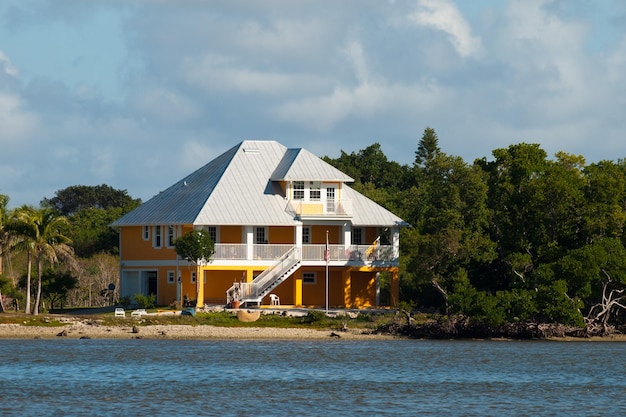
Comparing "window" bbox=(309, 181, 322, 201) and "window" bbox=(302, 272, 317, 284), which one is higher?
"window" bbox=(309, 181, 322, 201)

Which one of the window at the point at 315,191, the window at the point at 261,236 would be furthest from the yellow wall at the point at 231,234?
the window at the point at 315,191

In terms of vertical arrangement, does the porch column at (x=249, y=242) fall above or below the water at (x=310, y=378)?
above

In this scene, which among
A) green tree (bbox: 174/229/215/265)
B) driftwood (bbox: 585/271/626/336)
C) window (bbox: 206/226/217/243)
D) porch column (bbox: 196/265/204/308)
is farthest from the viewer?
window (bbox: 206/226/217/243)

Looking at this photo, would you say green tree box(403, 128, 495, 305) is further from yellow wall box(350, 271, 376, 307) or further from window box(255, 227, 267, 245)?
window box(255, 227, 267, 245)

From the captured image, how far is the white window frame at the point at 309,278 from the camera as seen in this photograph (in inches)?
2761

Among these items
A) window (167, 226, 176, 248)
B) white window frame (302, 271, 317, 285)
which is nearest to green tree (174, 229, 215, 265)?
window (167, 226, 176, 248)

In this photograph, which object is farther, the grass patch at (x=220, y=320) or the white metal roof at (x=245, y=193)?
the white metal roof at (x=245, y=193)

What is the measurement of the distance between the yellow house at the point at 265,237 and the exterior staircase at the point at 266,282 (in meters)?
0.05

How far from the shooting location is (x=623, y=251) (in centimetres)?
5744

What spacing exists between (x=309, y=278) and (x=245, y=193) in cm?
593

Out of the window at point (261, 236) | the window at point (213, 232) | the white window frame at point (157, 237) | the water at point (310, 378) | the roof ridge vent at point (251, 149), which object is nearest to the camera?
the water at point (310, 378)

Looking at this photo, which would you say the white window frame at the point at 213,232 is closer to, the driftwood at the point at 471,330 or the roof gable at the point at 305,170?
the roof gable at the point at 305,170

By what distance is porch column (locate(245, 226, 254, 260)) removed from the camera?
219 feet

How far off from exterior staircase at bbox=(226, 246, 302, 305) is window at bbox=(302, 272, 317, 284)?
10.0ft
